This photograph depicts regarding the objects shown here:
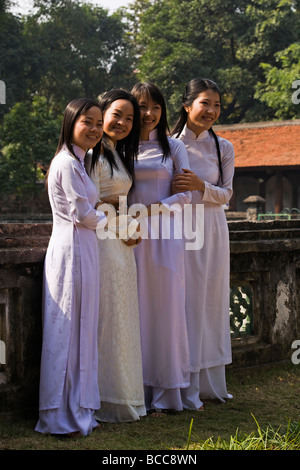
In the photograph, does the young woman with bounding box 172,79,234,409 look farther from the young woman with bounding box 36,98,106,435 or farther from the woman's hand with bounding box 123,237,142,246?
the young woman with bounding box 36,98,106,435

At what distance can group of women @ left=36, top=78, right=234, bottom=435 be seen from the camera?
3270 mm

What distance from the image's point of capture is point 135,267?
3.63m

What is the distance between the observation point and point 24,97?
95.3 feet

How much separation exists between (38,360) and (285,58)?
75.2ft

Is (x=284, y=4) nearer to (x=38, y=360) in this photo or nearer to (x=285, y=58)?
(x=285, y=58)

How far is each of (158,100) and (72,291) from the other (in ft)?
3.90

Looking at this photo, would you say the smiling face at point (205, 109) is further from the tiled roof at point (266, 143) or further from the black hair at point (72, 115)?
the tiled roof at point (266, 143)

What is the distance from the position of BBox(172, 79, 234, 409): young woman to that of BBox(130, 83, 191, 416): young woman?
Answer: 0.48 feet

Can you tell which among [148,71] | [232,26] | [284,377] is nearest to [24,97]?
[148,71]

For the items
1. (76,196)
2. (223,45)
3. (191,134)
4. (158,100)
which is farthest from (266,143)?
(76,196)

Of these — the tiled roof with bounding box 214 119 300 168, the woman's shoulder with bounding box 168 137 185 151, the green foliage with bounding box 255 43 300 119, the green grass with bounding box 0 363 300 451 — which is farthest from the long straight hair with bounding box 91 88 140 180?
the green foliage with bounding box 255 43 300 119

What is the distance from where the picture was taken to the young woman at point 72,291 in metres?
3.21

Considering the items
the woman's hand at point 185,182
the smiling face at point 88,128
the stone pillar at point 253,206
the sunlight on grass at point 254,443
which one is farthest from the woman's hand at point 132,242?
the stone pillar at point 253,206

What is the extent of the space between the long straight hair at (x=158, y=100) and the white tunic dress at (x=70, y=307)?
0.62m
